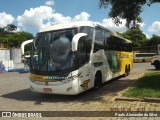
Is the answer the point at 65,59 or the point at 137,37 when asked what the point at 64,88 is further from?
the point at 137,37

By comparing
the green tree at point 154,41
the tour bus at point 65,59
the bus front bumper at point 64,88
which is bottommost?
the bus front bumper at point 64,88

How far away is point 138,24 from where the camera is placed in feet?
49.2

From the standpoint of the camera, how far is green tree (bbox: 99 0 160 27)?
42.9 ft

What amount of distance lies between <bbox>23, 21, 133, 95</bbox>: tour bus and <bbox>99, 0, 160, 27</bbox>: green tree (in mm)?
1187

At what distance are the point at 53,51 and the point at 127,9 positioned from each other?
3.98m

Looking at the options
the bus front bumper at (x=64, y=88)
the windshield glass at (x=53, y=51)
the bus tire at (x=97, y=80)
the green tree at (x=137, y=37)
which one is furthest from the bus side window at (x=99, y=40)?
the green tree at (x=137, y=37)

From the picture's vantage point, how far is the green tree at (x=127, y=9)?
42.9 ft

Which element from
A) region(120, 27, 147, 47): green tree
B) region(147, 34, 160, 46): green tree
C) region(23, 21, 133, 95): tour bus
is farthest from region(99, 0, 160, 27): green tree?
region(120, 27, 147, 47): green tree

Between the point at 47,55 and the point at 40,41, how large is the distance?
930mm

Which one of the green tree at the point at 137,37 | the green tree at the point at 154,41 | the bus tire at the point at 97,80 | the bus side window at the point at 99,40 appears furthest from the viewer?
the green tree at the point at 137,37

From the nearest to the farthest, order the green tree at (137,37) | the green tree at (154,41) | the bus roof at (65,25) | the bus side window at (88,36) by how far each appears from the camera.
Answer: the bus roof at (65,25)
the bus side window at (88,36)
the green tree at (154,41)
the green tree at (137,37)

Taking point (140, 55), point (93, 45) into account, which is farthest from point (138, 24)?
point (140, 55)

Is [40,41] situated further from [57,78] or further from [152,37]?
[152,37]

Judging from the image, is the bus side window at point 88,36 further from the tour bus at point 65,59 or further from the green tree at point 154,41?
the green tree at point 154,41
